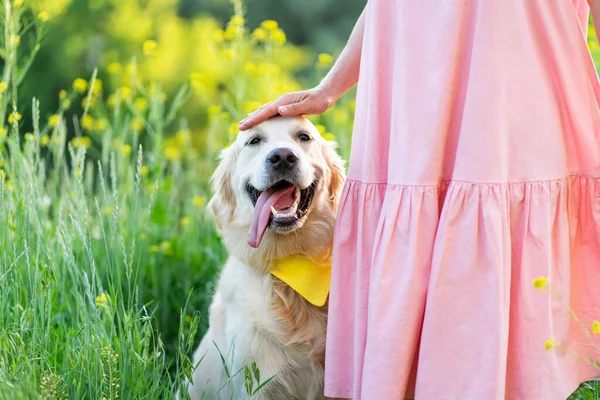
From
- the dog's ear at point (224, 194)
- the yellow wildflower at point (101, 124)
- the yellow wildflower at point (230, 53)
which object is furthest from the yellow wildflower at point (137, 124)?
the dog's ear at point (224, 194)

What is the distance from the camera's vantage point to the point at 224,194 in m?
2.94

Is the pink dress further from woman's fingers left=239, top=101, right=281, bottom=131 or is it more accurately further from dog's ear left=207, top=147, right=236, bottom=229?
dog's ear left=207, top=147, right=236, bottom=229

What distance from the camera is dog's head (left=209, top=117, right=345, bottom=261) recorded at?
263 cm

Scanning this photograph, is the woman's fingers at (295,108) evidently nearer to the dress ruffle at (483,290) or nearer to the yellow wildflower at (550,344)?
the dress ruffle at (483,290)

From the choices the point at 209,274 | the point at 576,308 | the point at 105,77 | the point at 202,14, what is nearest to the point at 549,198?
the point at 576,308

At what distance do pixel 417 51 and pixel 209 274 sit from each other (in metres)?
2.16

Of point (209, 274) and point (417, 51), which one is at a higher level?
point (417, 51)

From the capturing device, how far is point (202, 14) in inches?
464

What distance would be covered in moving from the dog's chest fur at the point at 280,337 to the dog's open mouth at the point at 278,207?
23 cm

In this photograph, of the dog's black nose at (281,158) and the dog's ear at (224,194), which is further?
the dog's ear at (224,194)

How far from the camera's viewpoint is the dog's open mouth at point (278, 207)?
2572 mm

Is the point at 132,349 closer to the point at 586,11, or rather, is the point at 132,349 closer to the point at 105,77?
the point at 586,11

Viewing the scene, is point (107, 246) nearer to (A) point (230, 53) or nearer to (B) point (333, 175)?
(B) point (333, 175)

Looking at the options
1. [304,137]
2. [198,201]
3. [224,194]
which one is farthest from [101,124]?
[304,137]
